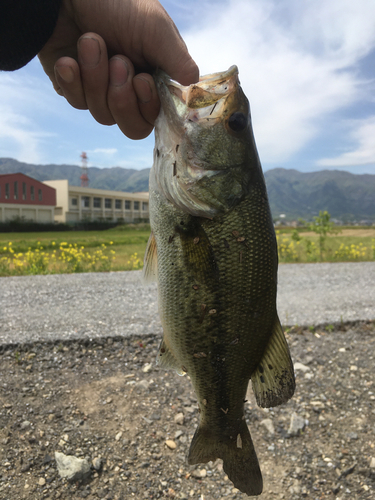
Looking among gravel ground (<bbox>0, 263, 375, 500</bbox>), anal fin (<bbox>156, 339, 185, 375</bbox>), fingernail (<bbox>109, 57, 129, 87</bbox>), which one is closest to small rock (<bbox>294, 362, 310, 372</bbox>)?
gravel ground (<bbox>0, 263, 375, 500</bbox>)

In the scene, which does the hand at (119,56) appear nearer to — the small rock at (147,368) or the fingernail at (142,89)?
the fingernail at (142,89)

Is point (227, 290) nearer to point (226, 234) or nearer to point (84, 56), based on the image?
point (226, 234)

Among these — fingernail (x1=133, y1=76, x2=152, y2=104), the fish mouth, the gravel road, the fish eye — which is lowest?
the gravel road

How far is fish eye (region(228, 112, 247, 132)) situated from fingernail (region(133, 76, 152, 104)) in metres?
0.58

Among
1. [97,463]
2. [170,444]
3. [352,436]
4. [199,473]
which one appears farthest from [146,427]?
[352,436]

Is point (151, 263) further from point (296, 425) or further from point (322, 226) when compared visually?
point (322, 226)

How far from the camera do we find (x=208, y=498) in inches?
130

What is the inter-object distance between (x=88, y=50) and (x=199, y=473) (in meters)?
3.96

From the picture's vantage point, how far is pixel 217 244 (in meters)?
1.78

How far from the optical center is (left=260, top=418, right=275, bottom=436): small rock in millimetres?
4108

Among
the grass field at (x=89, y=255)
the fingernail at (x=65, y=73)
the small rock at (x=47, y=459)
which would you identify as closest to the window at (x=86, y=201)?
the grass field at (x=89, y=255)

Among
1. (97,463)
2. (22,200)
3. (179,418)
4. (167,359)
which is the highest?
(22,200)

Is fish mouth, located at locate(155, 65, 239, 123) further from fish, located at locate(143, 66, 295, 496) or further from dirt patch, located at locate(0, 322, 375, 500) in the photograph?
dirt patch, located at locate(0, 322, 375, 500)

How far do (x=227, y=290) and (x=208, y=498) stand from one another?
2.73 meters
